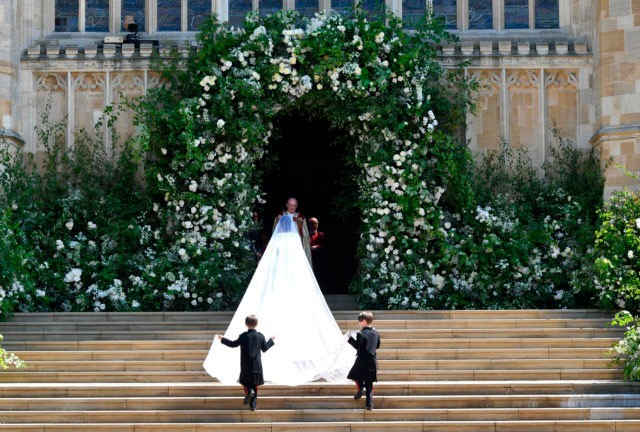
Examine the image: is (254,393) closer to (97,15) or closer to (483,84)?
(483,84)

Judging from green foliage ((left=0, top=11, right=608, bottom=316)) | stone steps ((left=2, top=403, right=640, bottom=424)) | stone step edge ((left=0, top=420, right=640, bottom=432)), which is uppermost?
green foliage ((left=0, top=11, right=608, bottom=316))

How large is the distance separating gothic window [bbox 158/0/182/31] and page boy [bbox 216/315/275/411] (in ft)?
30.5

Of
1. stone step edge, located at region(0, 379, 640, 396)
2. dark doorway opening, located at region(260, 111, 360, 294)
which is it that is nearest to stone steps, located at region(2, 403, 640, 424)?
stone step edge, located at region(0, 379, 640, 396)

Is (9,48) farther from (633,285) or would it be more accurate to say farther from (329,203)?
(633,285)

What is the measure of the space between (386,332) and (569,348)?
2.48 m

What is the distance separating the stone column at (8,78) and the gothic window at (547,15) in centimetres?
916

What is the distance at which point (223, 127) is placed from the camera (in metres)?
20.9

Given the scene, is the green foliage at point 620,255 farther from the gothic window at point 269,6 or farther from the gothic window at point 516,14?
the gothic window at point 269,6

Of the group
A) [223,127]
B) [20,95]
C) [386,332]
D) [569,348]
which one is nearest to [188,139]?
[223,127]

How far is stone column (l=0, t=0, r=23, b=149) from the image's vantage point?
71.2 feet

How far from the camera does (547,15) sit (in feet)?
75.8

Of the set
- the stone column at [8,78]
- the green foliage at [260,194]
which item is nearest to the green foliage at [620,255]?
the green foliage at [260,194]

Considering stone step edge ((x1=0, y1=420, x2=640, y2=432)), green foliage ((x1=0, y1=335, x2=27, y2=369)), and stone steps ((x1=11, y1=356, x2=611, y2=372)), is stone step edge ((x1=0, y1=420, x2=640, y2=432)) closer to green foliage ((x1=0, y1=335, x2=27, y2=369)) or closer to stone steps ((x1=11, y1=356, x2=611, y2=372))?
green foliage ((x1=0, y1=335, x2=27, y2=369))

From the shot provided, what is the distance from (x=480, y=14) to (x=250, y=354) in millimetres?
10384
